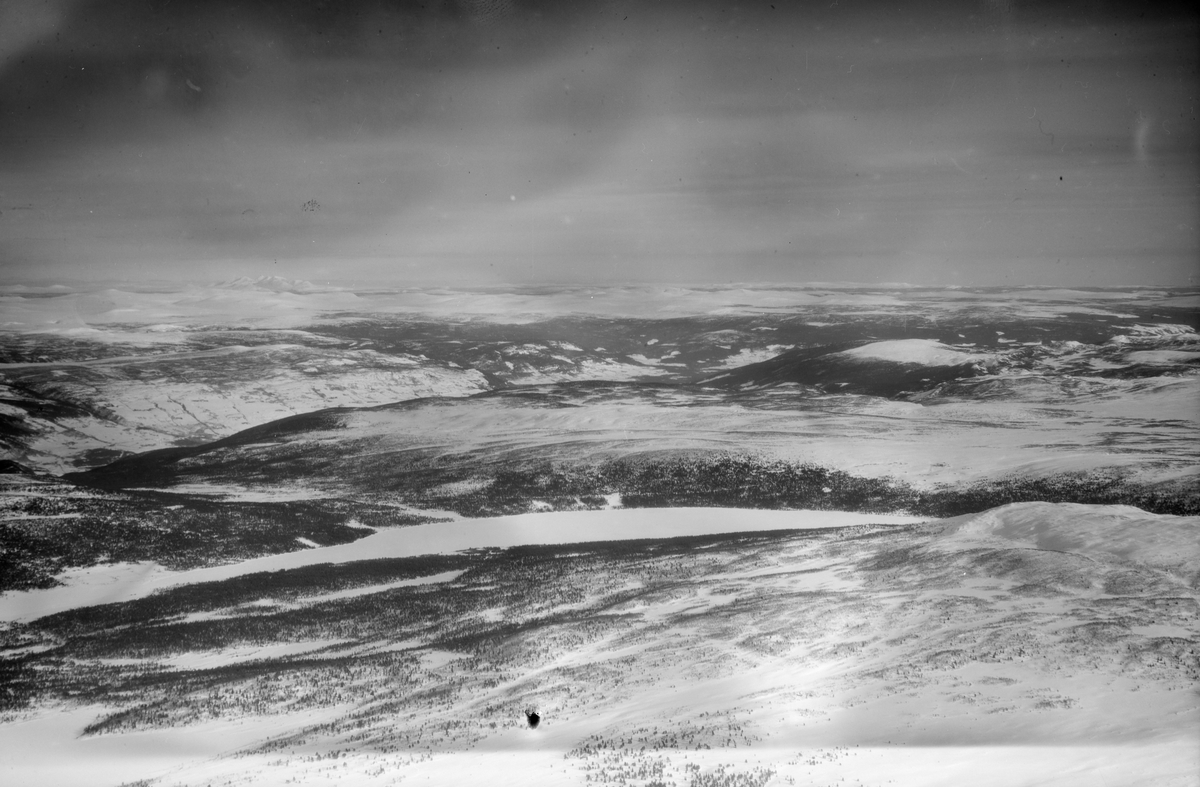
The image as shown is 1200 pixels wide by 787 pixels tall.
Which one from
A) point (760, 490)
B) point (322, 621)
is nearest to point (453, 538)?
point (322, 621)

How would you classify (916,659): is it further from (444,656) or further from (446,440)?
(446,440)

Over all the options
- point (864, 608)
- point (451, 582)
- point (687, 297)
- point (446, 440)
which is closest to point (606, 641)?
point (864, 608)

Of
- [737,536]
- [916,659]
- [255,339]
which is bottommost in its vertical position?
[737,536]

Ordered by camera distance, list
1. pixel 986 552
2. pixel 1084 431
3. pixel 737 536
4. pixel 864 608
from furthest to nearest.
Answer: pixel 1084 431 < pixel 737 536 < pixel 986 552 < pixel 864 608

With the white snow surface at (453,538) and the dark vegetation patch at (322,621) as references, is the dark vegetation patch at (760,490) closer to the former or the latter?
the white snow surface at (453,538)

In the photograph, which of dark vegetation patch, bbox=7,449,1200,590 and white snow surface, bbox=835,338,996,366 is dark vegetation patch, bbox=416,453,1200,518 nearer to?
dark vegetation patch, bbox=7,449,1200,590

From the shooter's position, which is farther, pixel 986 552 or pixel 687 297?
pixel 687 297

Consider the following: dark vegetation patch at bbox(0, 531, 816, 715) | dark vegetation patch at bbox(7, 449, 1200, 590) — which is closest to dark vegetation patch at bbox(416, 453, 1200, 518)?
dark vegetation patch at bbox(7, 449, 1200, 590)

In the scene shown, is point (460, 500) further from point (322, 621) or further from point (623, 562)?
point (322, 621)

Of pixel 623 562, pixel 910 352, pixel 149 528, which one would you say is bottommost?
pixel 623 562
